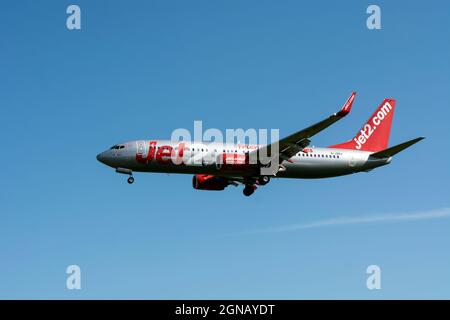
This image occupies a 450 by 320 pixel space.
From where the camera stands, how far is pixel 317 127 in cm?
6362

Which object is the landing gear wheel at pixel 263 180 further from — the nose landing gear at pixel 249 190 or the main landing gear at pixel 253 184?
the nose landing gear at pixel 249 190

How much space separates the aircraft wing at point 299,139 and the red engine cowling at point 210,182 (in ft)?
25.6

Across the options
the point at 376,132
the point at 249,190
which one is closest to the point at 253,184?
the point at 249,190

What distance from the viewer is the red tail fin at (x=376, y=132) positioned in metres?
80.6

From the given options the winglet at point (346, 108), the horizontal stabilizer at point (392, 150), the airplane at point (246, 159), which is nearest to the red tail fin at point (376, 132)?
the airplane at point (246, 159)

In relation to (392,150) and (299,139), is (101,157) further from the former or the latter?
(392,150)

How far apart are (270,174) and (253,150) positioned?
284 centimetres

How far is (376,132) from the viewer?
82875mm

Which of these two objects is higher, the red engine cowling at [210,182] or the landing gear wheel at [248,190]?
the red engine cowling at [210,182]

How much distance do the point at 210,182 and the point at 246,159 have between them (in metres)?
8.24

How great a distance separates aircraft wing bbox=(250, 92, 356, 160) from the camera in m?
58.7
